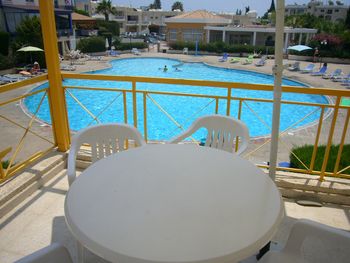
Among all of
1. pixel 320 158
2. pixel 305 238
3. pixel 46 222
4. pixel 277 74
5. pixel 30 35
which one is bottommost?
pixel 320 158

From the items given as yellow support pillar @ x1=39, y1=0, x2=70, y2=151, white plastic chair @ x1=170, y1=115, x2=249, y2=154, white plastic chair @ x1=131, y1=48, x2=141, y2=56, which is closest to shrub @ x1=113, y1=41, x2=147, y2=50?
white plastic chair @ x1=131, y1=48, x2=141, y2=56

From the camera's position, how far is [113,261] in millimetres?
974

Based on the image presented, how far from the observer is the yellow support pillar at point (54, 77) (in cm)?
273

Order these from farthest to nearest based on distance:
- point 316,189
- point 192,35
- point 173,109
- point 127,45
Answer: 1. point 192,35
2. point 127,45
3. point 173,109
4. point 316,189

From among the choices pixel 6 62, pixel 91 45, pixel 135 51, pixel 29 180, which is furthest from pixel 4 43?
pixel 29 180

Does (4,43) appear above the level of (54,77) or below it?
below

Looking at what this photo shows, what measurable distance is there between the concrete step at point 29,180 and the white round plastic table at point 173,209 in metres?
1.27

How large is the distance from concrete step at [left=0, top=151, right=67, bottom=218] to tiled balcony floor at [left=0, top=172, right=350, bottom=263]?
5 centimetres

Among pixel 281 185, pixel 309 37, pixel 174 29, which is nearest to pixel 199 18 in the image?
pixel 174 29

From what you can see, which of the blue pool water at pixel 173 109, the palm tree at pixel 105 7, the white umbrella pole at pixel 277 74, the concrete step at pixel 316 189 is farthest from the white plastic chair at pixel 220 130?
the palm tree at pixel 105 7

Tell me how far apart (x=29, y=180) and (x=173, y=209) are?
1.90 m

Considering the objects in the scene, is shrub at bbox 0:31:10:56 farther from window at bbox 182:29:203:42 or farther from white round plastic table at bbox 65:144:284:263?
white round plastic table at bbox 65:144:284:263

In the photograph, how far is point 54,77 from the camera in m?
2.92

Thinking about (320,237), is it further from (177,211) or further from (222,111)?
(222,111)
